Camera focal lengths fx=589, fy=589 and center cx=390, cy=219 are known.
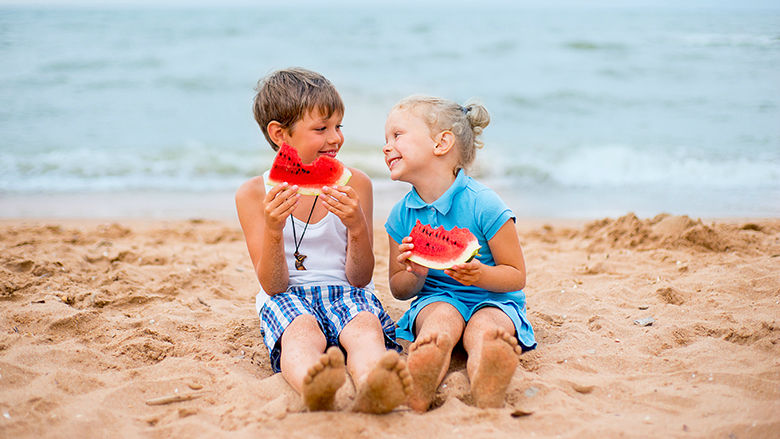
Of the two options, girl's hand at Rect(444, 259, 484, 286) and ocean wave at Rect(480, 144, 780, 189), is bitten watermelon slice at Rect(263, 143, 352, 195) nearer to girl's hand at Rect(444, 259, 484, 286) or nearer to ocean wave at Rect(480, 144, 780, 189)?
girl's hand at Rect(444, 259, 484, 286)

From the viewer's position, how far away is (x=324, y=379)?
256cm

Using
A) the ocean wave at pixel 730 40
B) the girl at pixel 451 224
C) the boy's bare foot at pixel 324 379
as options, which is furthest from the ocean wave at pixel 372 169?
the boy's bare foot at pixel 324 379

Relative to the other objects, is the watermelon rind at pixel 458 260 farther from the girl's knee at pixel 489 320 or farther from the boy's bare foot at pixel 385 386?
the boy's bare foot at pixel 385 386

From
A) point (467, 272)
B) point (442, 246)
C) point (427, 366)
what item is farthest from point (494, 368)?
point (442, 246)

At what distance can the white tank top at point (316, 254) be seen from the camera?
12.1 ft

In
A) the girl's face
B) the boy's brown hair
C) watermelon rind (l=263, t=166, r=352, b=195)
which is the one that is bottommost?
watermelon rind (l=263, t=166, r=352, b=195)

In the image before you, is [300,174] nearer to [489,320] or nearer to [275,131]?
[275,131]

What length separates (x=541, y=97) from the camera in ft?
45.2

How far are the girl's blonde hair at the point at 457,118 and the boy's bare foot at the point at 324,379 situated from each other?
1534mm

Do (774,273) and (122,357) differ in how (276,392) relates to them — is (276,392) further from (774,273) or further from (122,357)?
(774,273)

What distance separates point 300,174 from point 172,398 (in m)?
1.36

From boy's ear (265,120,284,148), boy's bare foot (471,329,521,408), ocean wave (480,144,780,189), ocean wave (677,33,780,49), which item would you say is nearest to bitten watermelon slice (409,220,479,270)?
boy's bare foot (471,329,521,408)

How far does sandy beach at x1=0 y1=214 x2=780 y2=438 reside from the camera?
263 centimetres

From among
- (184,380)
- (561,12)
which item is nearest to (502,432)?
(184,380)
